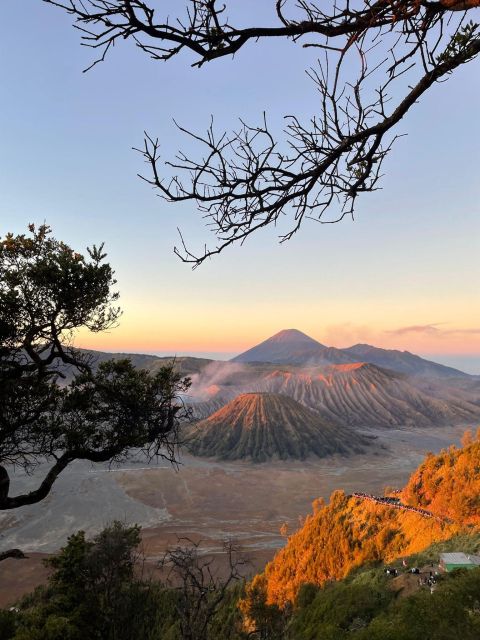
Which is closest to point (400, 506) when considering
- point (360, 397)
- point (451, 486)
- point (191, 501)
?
point (451, 486)

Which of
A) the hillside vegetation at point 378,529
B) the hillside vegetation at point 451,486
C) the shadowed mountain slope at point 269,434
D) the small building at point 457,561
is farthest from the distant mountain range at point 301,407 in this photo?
the small building at point 457,561

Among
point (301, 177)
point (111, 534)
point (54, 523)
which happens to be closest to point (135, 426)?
point (301, 177)

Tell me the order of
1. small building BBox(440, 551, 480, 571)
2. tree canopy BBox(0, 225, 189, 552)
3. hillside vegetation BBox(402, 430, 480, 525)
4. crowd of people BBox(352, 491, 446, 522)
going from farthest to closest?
crowd of people BBox(352, 491, 446, 522)
hillside vegetation BBox(402, 430, 480, 525)
small building BBox(440, 551, 480, 571)
tree canopy BBox(0, 225, 189, 552)

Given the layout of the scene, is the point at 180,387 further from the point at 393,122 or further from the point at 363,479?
the point at 363,479

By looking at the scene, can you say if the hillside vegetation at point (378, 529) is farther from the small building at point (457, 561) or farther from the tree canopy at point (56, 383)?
the tree canopy at point (56, 383)

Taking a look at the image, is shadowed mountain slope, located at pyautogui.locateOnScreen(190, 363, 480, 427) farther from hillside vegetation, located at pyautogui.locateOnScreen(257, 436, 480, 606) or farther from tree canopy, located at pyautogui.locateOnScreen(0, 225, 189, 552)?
tree canopy, located at pyautogui.locateOnScreen(0, 225, 189, 552)

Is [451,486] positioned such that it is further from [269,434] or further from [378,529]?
[269,434]

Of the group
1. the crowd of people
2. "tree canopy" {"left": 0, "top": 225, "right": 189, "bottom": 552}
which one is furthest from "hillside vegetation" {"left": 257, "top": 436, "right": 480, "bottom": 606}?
"tree canopy" {"left": 0, "top": 225, "right": 189, "bottom": 552}
